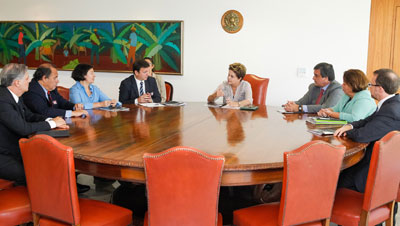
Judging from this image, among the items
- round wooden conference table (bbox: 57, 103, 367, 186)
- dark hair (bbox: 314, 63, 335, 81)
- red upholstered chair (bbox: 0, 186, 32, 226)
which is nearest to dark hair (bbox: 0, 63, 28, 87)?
round wooden conference table (bbox: 57, 103, 367, 186)

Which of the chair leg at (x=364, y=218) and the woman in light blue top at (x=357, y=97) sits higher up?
the woman in light blue top at (x=357, y=97)

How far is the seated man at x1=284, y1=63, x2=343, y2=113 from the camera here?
12.5 feet

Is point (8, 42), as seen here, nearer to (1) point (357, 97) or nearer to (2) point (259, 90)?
(2) point (259, 90)

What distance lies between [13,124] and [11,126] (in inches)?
1.0

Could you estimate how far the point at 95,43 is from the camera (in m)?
6.25

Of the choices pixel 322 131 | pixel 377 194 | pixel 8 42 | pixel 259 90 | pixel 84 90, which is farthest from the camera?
pixel 8 42

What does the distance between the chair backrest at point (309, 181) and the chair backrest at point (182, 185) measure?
34 cm

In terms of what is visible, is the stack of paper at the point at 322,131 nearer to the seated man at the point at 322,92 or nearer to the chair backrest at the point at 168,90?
the seated man at the point at 322,92

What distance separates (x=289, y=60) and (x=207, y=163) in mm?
4113

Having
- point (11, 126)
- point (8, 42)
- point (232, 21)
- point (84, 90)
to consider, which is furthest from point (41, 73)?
point (8, 42)

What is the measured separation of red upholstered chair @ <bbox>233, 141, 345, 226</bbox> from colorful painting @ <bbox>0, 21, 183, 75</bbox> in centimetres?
424

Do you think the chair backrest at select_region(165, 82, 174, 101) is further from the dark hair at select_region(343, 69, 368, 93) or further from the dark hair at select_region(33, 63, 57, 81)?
the dark hair at select_region(343, 69, 368, 93)

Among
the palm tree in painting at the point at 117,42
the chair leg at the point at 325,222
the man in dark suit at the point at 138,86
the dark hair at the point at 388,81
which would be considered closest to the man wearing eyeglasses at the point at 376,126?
the dark hair at the point at 388,81

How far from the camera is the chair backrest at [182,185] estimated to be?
65.6 inches
